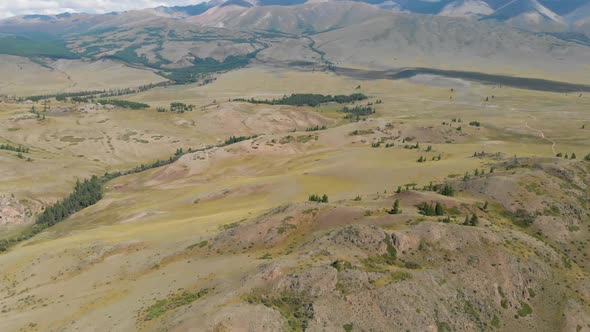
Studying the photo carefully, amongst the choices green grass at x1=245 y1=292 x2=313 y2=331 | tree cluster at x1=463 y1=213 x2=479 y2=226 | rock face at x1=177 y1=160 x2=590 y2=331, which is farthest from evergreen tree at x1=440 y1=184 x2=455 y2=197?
green grass at x1=245 y1=292 x2=313 y2=331

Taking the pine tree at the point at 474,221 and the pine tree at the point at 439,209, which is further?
the pine tree at the point at 439,209

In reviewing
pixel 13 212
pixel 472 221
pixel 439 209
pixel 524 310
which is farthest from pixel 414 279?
pixel 13 212

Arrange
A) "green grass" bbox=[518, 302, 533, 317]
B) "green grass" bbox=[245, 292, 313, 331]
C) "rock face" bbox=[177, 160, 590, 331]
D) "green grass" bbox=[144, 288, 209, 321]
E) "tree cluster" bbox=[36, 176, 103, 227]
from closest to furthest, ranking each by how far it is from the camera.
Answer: "green grass" bbox=[245, 292, 313, 331] < "rock face" bbox=[177, 160, 590, 331] < "green grass" bbox=[144, 288, 209, 321] < "green grass" bbox=[518, 302, 533, 317] < "tree cluster" bbox=[36, 176, 103, 227]

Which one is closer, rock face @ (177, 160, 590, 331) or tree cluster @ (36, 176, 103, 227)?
rock face @ (177, 160, 590, 331)

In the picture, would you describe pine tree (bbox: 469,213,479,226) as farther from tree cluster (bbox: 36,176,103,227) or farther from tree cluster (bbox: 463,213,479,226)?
tree cluster (bbox: 36,176,103,227)

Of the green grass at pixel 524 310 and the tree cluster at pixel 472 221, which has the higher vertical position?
the tree cluster at pixel 472 221

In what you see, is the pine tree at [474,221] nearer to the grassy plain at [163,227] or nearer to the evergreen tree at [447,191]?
the grassy plain at [163,227]

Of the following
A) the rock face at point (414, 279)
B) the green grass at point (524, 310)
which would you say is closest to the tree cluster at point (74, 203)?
the rock face at point (414, 279)

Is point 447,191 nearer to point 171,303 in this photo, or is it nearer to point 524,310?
point 524,310

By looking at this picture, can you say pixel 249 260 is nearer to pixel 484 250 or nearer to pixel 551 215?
pixel 484 250
